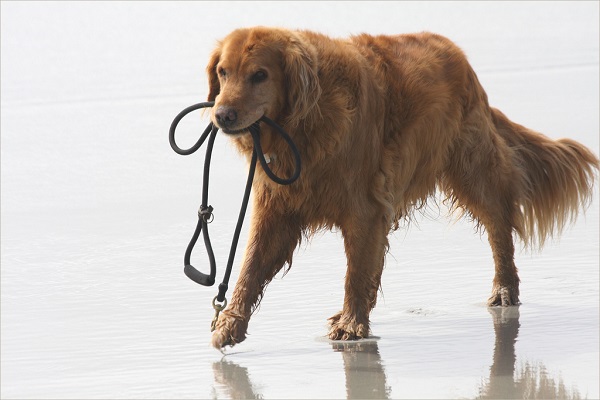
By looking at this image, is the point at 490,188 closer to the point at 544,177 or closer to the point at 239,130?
the point at 544,177

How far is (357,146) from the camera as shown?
5.43 metres

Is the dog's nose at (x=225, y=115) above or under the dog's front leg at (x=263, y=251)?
above

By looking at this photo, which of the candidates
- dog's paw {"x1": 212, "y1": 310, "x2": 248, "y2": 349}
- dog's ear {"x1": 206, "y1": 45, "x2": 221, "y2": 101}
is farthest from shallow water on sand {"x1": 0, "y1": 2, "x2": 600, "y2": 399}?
dog's ear {"x1": 206, "y1": 45, "x2": 221, "y2": 101}

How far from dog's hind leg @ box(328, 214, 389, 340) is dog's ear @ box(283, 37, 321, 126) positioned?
23.6 inches

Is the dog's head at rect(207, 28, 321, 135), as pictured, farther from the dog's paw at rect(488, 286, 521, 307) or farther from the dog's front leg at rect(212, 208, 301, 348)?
the dog's paw at rect(488, 286, 521, 307)

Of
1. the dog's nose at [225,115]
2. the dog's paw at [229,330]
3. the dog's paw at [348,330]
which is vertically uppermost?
the dog's nose at [225,115]

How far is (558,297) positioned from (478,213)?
2.03ft

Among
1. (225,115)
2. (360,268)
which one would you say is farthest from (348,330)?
(225,115)

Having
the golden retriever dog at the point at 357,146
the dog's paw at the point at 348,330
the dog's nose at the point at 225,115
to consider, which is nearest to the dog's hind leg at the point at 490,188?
the golden retriever dog at the point at 357,146

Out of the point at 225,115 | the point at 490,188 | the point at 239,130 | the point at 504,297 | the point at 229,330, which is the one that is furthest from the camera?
the point at 490,188

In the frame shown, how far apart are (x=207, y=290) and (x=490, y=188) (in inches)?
64.0

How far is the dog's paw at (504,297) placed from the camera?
608cm

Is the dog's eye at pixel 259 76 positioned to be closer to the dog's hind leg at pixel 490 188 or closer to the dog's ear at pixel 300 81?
the dog's ear at pixel 300 81

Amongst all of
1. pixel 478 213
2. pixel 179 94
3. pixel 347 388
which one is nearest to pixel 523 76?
pixel 179 94
